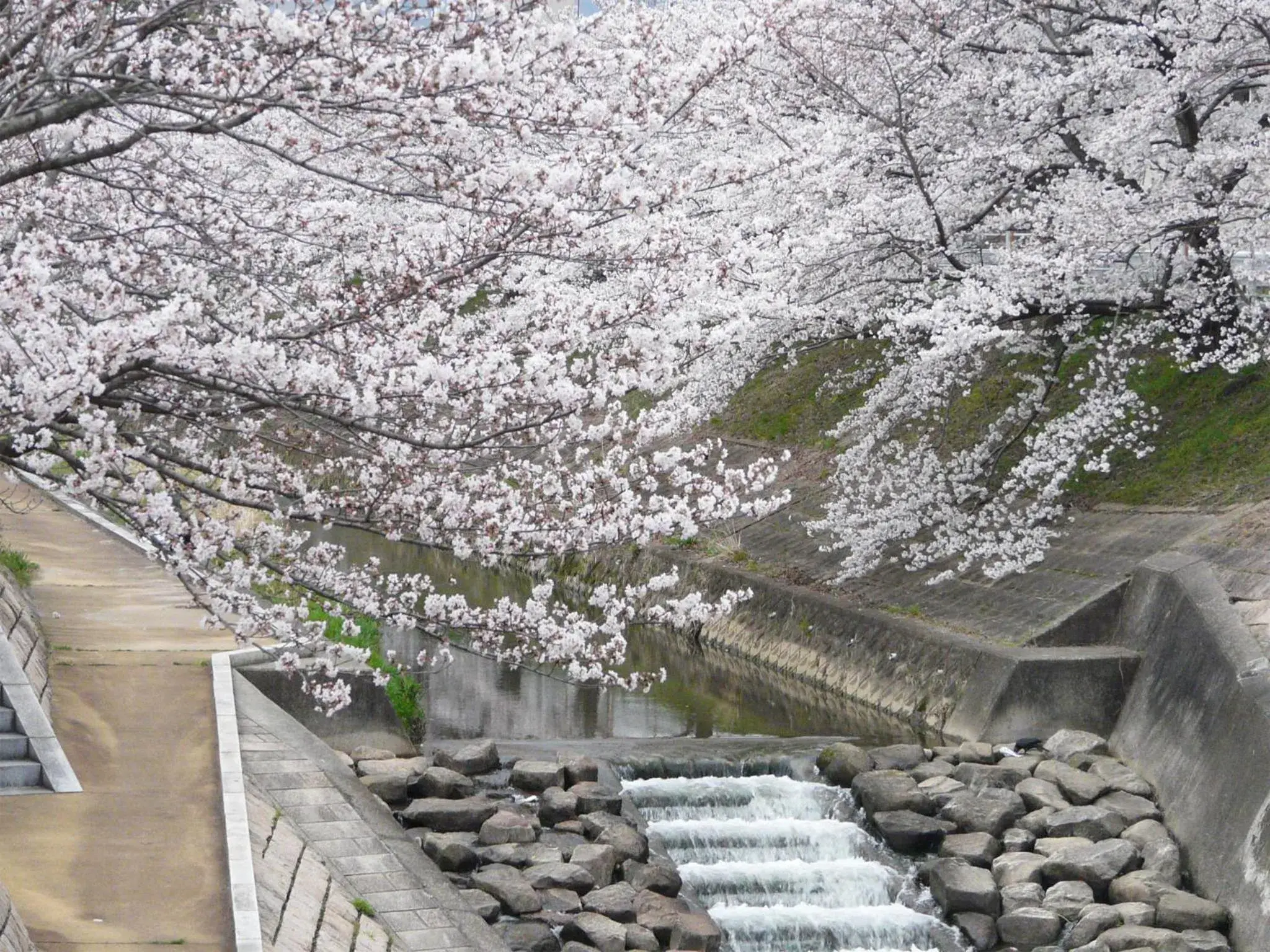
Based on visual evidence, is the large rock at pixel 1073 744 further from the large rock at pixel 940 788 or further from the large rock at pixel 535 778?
the large rock at pixel 535 778

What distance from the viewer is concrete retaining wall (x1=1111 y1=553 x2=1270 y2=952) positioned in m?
9.55

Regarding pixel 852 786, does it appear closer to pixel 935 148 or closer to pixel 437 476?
pixel 437 476

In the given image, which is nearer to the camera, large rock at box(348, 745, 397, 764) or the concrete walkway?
the concrete walkway

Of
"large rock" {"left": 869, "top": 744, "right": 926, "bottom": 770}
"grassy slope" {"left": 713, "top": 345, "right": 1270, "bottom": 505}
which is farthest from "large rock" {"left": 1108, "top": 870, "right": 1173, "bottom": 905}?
"grassy slope" {"left": 713, "top": 345, "right": 1270, "bottom": 505}

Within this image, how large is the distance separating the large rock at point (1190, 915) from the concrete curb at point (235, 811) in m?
5.97

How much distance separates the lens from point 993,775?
11695 millimetres

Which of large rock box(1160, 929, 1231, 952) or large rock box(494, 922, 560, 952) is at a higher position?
large rock box(494, 922, 560, 952)

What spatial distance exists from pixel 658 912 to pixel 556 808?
5.83 feet

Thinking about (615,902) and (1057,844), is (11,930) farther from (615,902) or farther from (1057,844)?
(1057,844)

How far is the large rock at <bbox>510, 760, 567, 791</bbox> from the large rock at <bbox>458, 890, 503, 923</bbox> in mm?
2031

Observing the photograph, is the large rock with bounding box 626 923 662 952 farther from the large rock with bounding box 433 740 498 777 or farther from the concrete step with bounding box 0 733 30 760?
the concrete step with bounding box 0 733 30 760

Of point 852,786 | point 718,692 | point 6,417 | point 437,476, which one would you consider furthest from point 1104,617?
point 6,417

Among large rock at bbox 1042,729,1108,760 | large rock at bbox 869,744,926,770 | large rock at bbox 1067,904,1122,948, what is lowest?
large rock at bbox 1067,904,1122,948

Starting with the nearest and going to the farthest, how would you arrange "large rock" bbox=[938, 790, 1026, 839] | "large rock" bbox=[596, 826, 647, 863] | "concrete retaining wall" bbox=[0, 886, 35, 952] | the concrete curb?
"concrete retaining wall" bbox=[0, 886, 35, 952] → the concrete curb → "large rock" bbox=[596, 826, 647, 863] → "large rock" bbox=[938, 790, 1026, 839]
